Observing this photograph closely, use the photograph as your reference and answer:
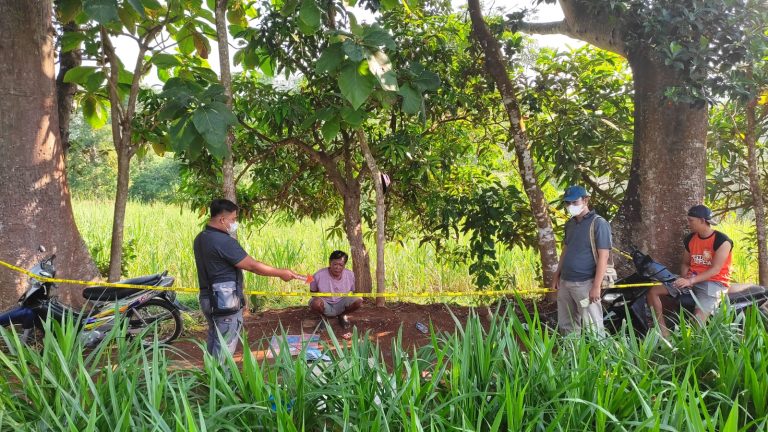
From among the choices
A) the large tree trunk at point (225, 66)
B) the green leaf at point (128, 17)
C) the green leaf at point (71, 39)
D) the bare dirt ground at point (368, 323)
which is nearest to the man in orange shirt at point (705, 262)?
the bare dirt ground at point (368, 323)

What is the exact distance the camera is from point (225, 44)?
5.09 metres

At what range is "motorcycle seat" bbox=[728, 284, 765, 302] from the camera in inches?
184

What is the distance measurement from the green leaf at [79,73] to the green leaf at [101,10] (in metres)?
1.52

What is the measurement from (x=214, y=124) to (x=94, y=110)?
122 inches

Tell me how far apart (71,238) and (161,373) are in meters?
3.02

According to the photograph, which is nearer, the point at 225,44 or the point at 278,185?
the point at 225,44

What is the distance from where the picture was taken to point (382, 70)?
4301 mm

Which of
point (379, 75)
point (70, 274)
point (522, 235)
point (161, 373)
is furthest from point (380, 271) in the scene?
point (161, 373)

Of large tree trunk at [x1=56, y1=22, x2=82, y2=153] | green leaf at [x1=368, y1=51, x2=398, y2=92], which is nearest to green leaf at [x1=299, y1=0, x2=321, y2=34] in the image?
green leaf at [x1=368, y1=51, x2=398, y2=92]

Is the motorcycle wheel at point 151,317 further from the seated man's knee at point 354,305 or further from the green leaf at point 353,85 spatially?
the green leaf at point 353,85

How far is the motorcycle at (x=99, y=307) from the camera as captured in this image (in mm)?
4652

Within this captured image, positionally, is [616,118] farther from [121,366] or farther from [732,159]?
[121,366]

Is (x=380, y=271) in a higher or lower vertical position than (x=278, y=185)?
lower

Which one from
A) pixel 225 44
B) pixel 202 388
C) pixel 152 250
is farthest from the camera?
pixel 152 250
